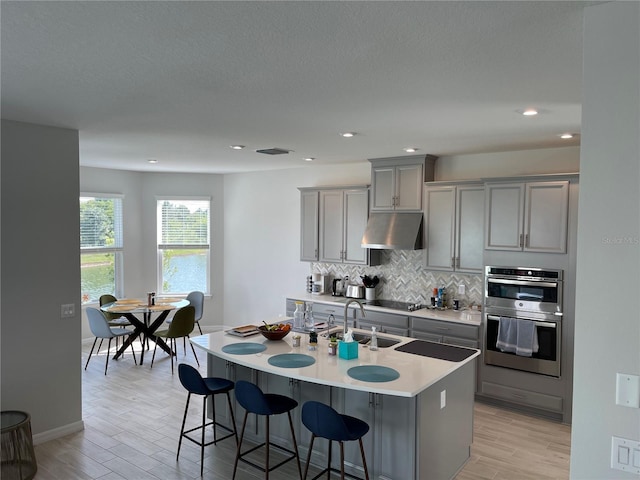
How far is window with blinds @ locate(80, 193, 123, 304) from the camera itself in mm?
7262

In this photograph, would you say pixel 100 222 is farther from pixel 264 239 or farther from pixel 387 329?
pixel 387 329

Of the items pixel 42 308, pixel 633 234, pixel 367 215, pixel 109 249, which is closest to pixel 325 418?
pixel 633 234

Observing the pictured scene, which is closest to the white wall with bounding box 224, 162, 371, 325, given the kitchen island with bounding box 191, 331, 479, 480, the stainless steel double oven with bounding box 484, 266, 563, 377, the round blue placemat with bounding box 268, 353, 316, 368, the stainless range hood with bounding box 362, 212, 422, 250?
the stainless range hood with bounding box 362, 212, 422, 250

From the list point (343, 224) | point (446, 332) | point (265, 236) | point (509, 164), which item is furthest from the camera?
point (265, 236)

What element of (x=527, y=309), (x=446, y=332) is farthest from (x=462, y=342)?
(x=527, y=309)

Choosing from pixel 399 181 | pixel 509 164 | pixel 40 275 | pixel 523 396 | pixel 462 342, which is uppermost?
pixel 509 164

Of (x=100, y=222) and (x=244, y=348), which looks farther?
(x=100, y=222)

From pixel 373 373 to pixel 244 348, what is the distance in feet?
3.81

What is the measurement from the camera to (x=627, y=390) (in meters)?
1.69

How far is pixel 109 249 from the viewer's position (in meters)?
7.55

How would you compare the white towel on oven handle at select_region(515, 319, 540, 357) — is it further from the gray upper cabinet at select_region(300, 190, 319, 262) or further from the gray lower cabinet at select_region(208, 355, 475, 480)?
the gray upper cabinet at select_region(300, 190, 319, 262)

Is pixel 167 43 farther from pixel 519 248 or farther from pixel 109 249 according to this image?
pixel 109 249

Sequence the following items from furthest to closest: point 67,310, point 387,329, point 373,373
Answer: point 387,329, point 67,310, point 373,373

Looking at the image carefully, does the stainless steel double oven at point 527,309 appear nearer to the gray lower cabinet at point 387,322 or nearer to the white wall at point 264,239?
the gray lower cabinet at point 387,322
